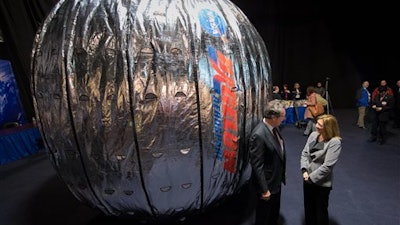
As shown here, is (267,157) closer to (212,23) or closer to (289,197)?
(212,23)

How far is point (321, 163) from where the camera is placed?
78.0 inches

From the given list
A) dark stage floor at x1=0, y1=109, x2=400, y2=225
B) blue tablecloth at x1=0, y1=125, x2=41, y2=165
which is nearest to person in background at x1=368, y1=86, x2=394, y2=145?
dark stage floor at x1=0, y1=109, x2=400, y2=225

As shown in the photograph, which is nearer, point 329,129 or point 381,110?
point 329,129

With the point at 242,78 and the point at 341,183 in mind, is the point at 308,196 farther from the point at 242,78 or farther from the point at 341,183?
the point at 341,183

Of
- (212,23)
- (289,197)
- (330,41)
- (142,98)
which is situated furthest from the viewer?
(330,41)

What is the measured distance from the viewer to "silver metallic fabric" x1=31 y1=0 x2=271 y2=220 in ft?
5.24

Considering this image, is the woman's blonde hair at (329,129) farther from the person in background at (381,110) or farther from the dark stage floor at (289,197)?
the person in background at (381,110)

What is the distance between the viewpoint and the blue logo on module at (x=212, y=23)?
69.3 inches

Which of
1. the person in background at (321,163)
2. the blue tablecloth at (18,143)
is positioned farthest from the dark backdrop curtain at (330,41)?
the person in background at (321,163)

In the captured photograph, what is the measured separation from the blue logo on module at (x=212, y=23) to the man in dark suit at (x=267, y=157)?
2.05 feet

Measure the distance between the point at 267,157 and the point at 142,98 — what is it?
0.97m

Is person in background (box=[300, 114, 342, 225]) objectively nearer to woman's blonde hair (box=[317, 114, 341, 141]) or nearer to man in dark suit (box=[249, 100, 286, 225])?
woman's blonde hair (box=[317, 114, 341, 141])

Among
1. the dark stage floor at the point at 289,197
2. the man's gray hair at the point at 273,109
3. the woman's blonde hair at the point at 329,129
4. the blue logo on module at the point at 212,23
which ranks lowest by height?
the dark stage floor at the point at 289,197

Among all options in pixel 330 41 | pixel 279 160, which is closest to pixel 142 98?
pixel 279 160
